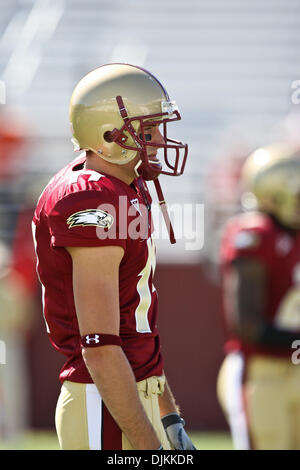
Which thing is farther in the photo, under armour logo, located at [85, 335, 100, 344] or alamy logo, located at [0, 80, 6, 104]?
alamy logo, located at [0, 80, 6, 104]

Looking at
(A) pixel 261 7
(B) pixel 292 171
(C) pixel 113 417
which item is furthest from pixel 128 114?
(A) pixel 261 7

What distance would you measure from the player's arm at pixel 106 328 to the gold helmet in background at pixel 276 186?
244cm

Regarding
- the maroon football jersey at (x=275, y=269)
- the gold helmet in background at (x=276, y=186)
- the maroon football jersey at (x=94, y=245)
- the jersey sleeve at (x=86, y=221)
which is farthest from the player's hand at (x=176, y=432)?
the gold helmet in background at (x=276, y=186)

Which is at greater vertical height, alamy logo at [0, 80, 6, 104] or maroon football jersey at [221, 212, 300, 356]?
alamy logo at [0, 80, 6, 104]

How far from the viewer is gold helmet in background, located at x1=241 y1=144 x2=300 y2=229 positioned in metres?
4.29

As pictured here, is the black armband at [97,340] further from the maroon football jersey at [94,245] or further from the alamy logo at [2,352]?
the alamy logo at [2,352]

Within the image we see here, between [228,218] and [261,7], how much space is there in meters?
3.48

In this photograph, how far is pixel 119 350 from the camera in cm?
197

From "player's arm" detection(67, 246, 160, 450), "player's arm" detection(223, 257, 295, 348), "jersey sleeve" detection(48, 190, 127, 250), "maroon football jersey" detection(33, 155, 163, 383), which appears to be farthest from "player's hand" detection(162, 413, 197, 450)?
"player's arm" detection(223, 257, 295, 348)

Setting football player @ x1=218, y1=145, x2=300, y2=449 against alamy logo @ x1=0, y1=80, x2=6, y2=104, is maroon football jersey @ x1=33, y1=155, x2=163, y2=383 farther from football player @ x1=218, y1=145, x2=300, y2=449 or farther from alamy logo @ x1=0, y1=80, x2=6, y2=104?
alamy logo @ x1=0, y1=80, x2=6, y2=104

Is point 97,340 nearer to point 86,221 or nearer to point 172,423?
point 86,221

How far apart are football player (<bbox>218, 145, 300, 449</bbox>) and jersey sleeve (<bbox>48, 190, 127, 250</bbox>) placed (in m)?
2.16

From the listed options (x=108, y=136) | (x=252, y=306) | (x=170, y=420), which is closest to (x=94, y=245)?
(x=108, y=136)

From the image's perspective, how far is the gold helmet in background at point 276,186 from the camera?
4.29 meters
